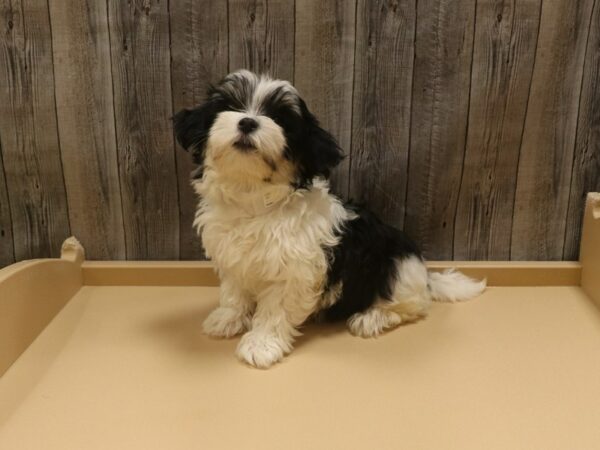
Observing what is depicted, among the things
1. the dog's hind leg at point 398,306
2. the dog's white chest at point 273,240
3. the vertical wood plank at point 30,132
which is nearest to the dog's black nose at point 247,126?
the dog's white chest at point 273,240

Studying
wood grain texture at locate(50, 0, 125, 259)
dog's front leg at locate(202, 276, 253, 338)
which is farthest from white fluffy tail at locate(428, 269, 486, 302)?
wood grain texture at locate(50, 0, 125, 259)

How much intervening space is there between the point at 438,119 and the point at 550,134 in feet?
1.26

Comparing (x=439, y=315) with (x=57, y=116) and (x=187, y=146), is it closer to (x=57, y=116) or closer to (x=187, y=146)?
(x=187, y=146)

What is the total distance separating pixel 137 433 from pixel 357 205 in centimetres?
94

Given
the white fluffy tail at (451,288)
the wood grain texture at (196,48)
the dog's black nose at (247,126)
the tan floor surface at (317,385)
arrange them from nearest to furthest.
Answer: the tan floor surface at (317,385) < the dog's black nose at (247,126) < the wood grain texture at (196,48) < the white fluffy tail at (451,288)

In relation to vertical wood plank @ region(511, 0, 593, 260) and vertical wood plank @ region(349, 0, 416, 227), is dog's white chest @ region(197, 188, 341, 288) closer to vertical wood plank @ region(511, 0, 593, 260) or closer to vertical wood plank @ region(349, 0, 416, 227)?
vertical wood plank @ region(349, 0, 416, 227)

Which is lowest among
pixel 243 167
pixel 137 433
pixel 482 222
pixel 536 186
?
pixel 137 433

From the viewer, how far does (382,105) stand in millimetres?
1951

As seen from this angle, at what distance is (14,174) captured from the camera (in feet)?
6.59

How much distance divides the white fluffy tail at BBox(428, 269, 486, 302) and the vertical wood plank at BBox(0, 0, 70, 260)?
1295 millimetres

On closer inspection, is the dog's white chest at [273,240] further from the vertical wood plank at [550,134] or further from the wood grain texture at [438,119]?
the vertical wood plank at [550,134]

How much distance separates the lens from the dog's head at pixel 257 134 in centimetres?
144

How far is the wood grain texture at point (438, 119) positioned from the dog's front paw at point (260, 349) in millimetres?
711

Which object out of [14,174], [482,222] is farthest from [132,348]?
[482,222]
